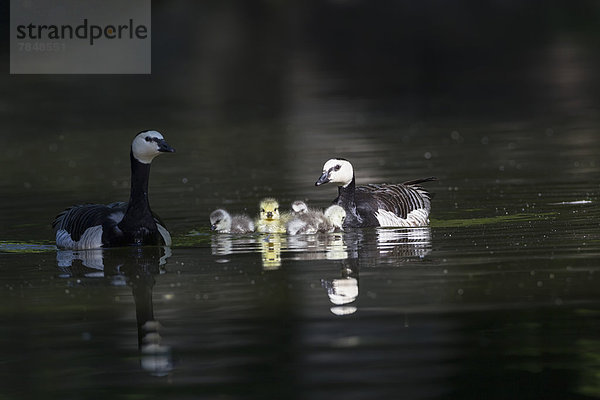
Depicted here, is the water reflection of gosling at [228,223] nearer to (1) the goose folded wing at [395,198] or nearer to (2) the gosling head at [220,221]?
(2) the gosling head at [220,221]

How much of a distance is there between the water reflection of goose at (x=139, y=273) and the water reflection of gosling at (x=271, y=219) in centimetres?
140

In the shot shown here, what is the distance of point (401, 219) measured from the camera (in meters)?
13.7

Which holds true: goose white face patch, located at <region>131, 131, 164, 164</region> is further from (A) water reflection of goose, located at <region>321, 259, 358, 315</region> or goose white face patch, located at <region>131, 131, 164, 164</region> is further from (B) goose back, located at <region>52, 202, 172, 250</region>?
(A) water reflection of goose, located at <region>321, 259, 358, 315</region>

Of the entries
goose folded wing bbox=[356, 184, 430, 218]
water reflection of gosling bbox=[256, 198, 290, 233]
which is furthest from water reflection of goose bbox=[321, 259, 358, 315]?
goose folded wing bbox=[356, 184, 430, 218]

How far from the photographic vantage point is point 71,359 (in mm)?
7805

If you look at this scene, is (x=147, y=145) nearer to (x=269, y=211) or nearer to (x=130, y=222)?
(x=130, y=222)

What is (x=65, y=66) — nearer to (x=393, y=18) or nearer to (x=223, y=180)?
(x=393, y=18)

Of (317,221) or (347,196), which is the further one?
(347,196)

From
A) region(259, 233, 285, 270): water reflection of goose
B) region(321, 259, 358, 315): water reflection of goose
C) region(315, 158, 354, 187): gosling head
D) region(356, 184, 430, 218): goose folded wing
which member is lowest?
region(321, 259, 358, 315): water reflection of goose

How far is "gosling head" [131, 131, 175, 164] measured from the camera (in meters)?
12.8

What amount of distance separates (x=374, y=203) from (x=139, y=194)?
258 cm

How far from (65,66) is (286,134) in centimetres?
1938

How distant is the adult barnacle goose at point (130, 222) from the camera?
12703 mm

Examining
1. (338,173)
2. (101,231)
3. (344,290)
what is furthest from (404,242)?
(101,231)
